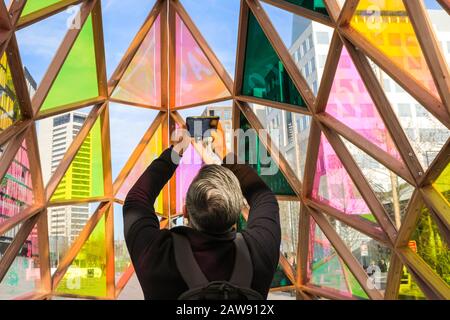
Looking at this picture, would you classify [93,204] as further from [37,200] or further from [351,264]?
[351,264]

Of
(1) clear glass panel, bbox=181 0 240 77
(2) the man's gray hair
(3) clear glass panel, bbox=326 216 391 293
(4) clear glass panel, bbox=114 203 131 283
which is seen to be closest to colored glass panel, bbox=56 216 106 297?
(4) clear glass panel, bbox=114 203 131 283

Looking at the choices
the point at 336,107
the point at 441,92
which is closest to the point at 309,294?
the point at 336,107

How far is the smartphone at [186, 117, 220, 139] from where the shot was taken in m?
3.16

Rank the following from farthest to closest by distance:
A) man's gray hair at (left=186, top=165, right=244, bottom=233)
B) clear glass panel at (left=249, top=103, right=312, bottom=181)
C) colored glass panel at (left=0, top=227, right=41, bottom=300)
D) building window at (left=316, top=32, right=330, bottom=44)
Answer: clear glass panel at (left=249, top=103, right=312, bottom=181), colored glass panel at (left=0, top=227, right=41, bottom=300), building window at (left=316, top=32, right=330, bottom=44), man's gray hair at (left=186, top=165, right=244, bottom=233)

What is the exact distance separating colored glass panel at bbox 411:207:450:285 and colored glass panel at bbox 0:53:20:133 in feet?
24.8

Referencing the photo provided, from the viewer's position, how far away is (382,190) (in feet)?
26.0

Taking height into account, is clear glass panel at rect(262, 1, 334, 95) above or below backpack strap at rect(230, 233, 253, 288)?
above

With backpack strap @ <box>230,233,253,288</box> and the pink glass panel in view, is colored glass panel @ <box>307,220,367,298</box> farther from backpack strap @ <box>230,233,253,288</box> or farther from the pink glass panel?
backpack strap @ <box>230,233,253,288</box>

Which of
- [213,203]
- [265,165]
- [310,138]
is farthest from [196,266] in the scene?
[265,165]

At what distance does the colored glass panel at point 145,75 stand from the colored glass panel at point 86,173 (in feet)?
3.79

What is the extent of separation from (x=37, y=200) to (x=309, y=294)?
7174mm

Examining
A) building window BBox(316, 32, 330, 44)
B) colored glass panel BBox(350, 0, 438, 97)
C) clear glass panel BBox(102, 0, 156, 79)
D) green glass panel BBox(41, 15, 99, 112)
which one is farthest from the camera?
clear glass panel BBox(102, 0, 156, 79)

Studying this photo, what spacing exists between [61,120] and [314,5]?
6.23 meters

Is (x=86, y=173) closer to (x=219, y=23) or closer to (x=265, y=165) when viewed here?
(x=265, y=165)
